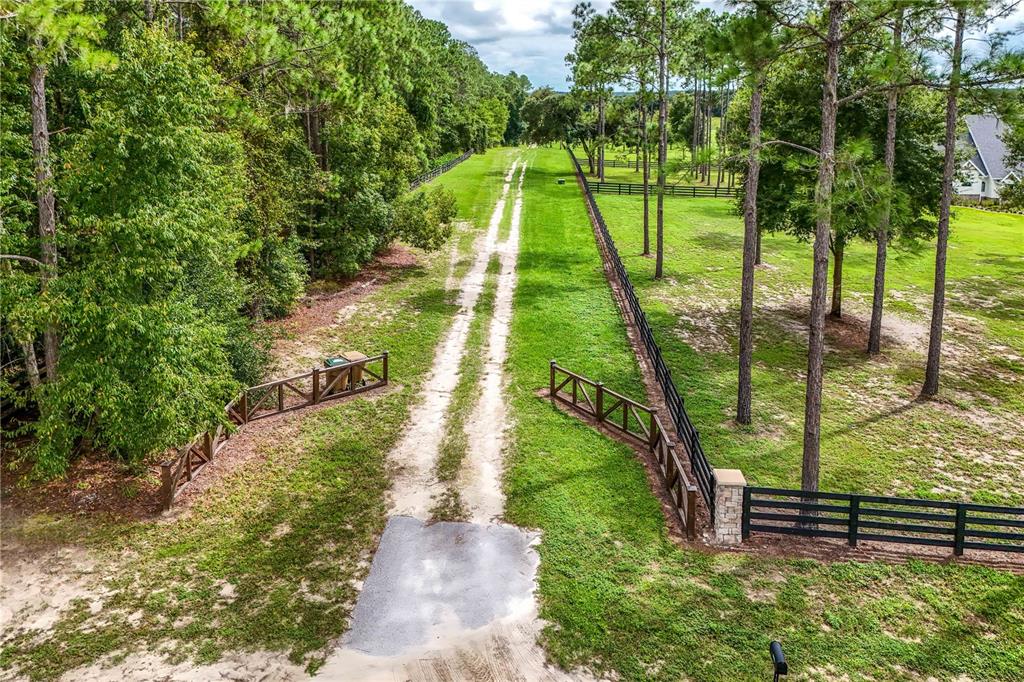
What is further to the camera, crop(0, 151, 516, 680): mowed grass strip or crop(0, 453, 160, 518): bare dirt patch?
crop(0, 453, 160, 518): bare dirt patch

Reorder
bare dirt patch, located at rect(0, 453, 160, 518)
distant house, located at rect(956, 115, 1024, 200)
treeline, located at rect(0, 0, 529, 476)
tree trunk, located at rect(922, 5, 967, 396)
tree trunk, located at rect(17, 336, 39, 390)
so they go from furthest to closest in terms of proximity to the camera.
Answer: distant house, located at rect(956, 115, 1024, 200), tree trunk, located at rect(922, 5, 967, 396), tree trunk, located at rect(17, 336, 39, 390), bare dirt patch, located at rect(0, 453, 160, 518), treeline, located at rect(0, 0, 529, 476)

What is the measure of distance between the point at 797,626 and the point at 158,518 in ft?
42.7

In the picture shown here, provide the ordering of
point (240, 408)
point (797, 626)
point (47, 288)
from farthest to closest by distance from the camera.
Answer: point (240, 408)
point (47, 288)
point (797, 626)

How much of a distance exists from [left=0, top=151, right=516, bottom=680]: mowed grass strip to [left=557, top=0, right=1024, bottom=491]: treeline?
10245 millimetres

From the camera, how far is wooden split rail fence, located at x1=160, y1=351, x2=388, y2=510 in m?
15.8

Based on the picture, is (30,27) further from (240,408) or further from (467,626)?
(467,626)

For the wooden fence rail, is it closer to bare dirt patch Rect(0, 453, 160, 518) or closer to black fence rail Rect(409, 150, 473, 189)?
bare dirt patch Rect(0, 453, 160, 518)

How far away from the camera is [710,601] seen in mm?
12430

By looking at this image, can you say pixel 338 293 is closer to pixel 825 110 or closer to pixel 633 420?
pixel 633 420

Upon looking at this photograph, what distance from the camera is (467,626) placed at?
39.2ft

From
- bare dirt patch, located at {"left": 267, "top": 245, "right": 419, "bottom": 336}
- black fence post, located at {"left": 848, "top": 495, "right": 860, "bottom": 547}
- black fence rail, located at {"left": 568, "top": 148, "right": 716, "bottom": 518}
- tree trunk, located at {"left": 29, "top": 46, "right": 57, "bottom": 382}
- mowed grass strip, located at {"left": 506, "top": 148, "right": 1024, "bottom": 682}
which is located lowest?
mowed grass strip, located at {"left": 506, "top": 148, "right": 1024, "bottom": 682}

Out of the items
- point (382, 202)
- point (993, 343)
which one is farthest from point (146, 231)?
point (993, 343)

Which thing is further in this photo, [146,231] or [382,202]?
[382,202]

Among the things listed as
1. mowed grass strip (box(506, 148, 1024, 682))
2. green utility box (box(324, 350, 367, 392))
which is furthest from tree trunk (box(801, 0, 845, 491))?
green utility box (box(324, 350, 367, 392))
